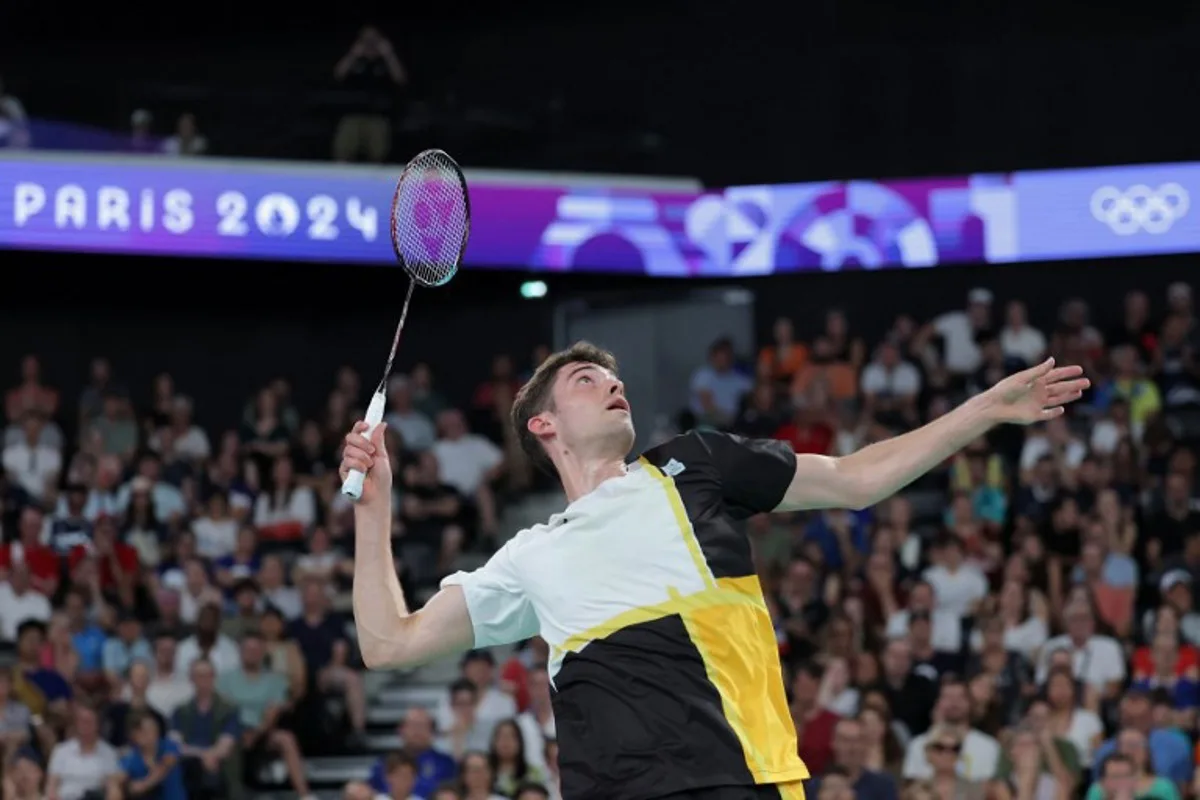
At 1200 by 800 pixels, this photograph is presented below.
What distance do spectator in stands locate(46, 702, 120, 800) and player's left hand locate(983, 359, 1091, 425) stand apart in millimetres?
8876

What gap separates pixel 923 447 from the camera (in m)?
4.50

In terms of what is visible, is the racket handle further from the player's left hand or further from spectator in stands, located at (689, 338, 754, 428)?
spectator in stands, located at (689, 338, 754, 428)

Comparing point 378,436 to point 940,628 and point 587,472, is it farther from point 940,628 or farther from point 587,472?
point 940,628

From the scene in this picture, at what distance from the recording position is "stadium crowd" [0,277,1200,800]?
454 inches

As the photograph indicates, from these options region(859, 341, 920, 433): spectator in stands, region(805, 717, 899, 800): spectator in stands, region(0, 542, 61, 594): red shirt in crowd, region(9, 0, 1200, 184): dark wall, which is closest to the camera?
region(805, 717, 899, 800): spectator in stands

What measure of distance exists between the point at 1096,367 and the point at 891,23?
19.5ft

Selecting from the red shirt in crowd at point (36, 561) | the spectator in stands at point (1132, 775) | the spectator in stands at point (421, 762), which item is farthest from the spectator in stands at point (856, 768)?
the red shirt in crowd at point (36, 561)

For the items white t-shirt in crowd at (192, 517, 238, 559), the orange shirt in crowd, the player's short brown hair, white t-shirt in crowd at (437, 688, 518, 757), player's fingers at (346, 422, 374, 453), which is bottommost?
white t-shirt in crowd at (437, 688, 518, 757)

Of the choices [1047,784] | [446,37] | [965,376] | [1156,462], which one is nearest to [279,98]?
[446,37]

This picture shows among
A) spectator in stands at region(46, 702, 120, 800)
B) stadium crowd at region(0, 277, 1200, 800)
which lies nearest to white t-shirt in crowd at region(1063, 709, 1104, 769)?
stadium crowd at region(0, 277, 1200, 800)

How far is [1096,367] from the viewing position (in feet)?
53.6

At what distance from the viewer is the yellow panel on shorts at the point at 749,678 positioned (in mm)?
4348

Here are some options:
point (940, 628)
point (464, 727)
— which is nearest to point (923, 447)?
point (464, 727)

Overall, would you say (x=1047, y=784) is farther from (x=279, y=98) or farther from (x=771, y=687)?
(x=279, y=98)
